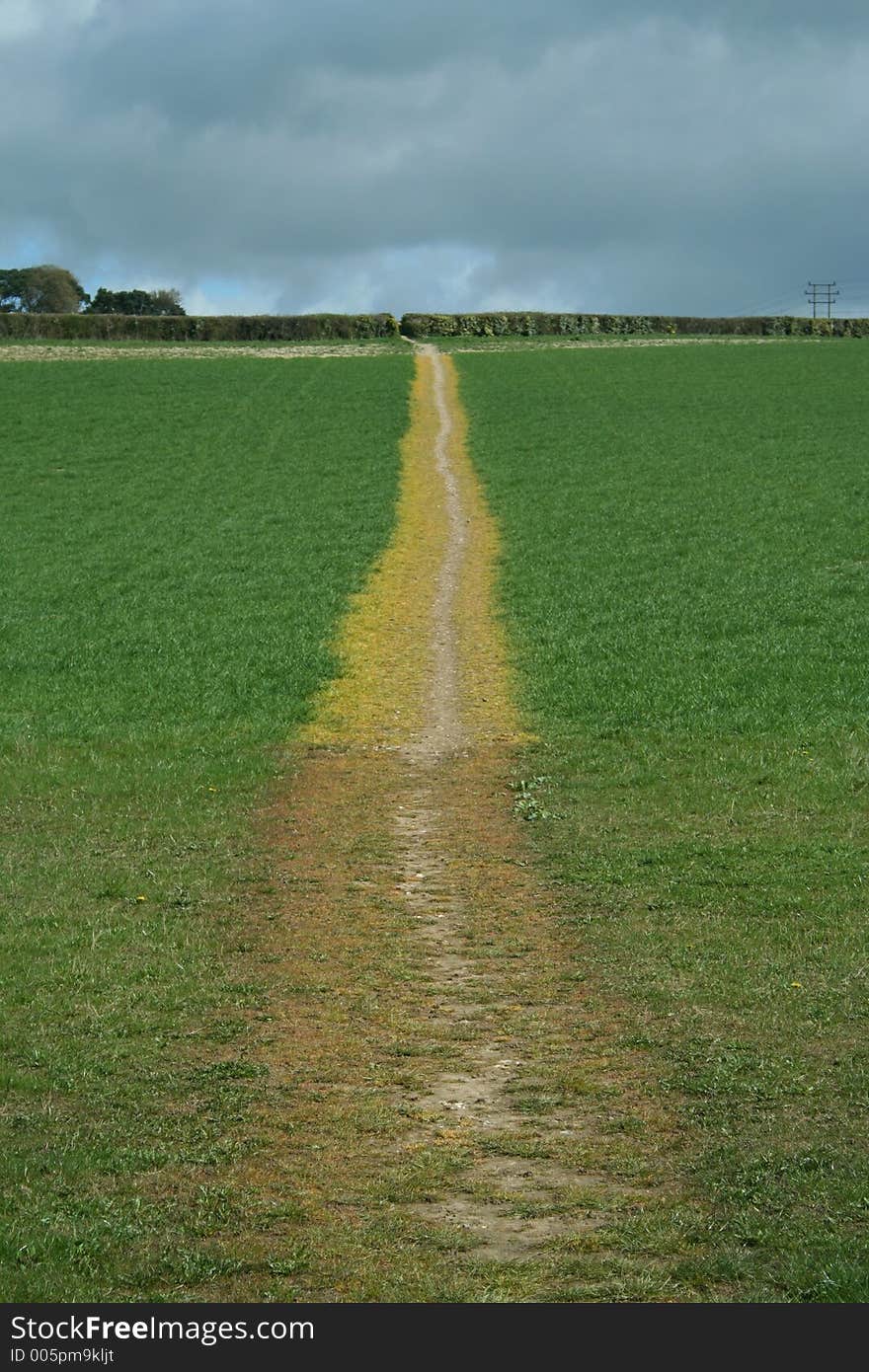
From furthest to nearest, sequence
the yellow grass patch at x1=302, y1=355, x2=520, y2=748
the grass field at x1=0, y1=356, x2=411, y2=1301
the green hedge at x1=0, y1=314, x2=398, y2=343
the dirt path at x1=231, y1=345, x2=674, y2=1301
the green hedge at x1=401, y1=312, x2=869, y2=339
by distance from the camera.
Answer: the green hedge at x1=401, y1=312, x2=869, y2=339, the green hedge at x1=0, y1=314, x2=398, y2=343, the yellow grass patch at x1=302, y1=355, x2=520, y2=748, the grass field at x1=0, y1=356, x2=411, y2=1301, the dirt path at x1=231, y1=345, x2=674, y2=1301

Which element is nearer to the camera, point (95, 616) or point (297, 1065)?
point (297, 1065)

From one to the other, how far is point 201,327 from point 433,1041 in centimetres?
7257

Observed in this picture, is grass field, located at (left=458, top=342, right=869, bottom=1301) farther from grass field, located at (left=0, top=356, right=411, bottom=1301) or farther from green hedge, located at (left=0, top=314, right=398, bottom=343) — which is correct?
green hedge, located at (left=0, top=314, right=398, bottom=343)

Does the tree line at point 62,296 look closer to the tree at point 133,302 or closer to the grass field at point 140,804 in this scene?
the tree at point 133,302

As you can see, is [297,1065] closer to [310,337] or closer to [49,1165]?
[49,1165]

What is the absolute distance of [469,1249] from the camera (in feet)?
17.8

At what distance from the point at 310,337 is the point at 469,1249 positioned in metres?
75.3

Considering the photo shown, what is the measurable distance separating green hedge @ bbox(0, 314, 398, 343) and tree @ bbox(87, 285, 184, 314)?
36621mm

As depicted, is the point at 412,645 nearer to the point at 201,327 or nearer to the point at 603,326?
the point at 201,327

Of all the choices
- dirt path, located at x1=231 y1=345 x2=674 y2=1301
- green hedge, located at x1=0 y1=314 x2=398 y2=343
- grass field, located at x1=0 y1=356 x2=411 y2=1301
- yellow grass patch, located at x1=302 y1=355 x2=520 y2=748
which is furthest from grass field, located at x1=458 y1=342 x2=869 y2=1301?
green hedge, located at x1=0 y1=314 x2=398 y2=343

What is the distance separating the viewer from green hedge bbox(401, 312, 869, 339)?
79.7 m

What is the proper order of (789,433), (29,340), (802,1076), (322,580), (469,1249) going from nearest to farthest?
(469,1249)
(802,1076)
(322,580)
(789,433)
(29,340)

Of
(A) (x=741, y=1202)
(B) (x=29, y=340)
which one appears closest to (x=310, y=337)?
(B) (x=29, y=340)

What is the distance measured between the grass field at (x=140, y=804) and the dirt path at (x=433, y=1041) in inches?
16.9
